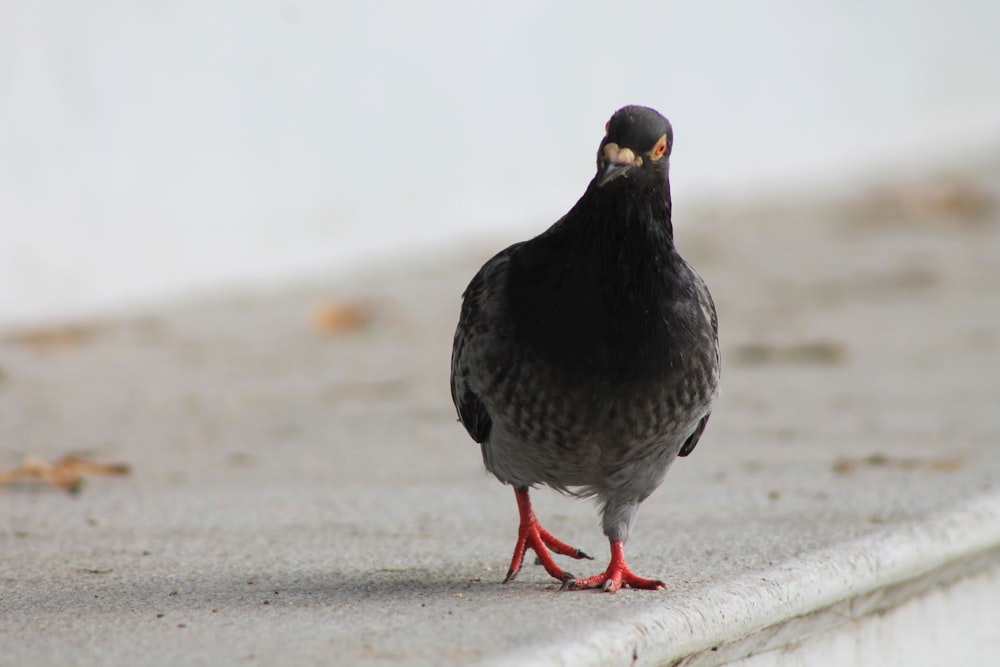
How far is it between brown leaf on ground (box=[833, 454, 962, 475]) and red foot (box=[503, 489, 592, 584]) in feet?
4.89

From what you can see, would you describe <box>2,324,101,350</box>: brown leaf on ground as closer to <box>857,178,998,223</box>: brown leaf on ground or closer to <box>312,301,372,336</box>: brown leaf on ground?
<box>312,301,372,336</box>: brown leaf on ground

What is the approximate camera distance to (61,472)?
4711mm

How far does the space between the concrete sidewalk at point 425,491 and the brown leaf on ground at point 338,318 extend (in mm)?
73

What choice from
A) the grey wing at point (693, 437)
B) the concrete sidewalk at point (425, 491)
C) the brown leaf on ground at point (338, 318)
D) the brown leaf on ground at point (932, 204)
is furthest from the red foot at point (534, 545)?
the brown leaf on ground at point (932, 204)

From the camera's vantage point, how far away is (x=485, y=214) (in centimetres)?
907

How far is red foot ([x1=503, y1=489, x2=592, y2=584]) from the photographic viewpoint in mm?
3332

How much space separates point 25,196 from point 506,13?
11.5 feet

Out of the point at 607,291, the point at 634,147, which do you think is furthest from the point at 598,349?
the point at 634,147

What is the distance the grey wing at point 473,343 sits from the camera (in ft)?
10.7

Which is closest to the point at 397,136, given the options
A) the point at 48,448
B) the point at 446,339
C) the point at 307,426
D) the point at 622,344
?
the point at 446,339

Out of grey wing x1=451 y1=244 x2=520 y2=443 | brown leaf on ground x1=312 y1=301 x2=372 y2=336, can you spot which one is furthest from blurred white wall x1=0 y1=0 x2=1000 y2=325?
grey wing x1=451 y1=244 x2=520 y2=443

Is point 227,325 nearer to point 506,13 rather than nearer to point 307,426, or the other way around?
point 307,426

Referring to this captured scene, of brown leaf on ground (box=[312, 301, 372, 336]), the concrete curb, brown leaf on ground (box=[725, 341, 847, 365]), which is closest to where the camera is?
the concrete curb

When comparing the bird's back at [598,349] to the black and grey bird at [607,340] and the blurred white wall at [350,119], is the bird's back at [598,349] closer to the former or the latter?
the black and grey bird at [607,340]
